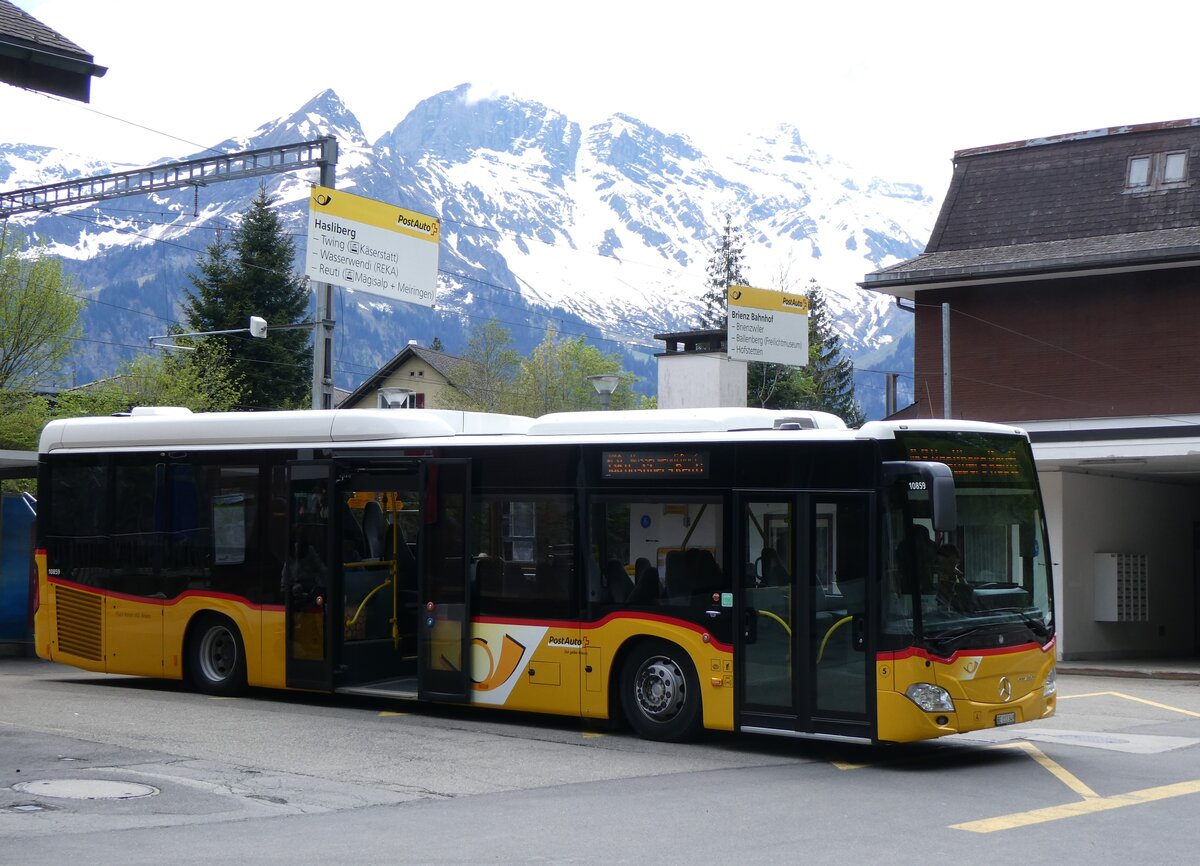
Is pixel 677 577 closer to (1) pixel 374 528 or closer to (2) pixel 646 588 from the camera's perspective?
(2) pixel 646 588

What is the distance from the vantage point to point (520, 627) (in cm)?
1412

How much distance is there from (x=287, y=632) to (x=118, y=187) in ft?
58.7

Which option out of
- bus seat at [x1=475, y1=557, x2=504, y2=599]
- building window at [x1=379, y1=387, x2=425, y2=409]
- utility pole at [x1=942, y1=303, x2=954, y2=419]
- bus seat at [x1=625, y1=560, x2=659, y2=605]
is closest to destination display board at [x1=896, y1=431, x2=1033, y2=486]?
bus seat at [x1=625, y1=560, x2=659, y2=605]

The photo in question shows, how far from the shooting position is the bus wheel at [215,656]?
53.5 feet

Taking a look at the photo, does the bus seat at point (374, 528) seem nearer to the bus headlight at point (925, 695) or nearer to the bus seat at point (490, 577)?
the bus seat at point (490, 577)

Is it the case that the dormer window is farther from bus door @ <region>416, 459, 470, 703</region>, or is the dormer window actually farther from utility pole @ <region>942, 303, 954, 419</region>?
bus door @ <region>416, 459, 470, 703</region>

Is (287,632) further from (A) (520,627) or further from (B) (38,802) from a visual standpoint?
(B) (38,802)

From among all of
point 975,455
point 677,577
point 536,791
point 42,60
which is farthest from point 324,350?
point 536,791

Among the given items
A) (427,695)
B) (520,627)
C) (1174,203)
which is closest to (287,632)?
(427,695)

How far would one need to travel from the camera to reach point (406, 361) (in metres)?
89.4

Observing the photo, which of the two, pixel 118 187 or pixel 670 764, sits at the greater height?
pixel 118 187

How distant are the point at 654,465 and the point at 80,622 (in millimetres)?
7849

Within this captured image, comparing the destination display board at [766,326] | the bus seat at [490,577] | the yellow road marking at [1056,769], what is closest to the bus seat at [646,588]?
the bus seat at [490,577]

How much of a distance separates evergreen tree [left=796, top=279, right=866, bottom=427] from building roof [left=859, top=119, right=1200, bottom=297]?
46.7m
